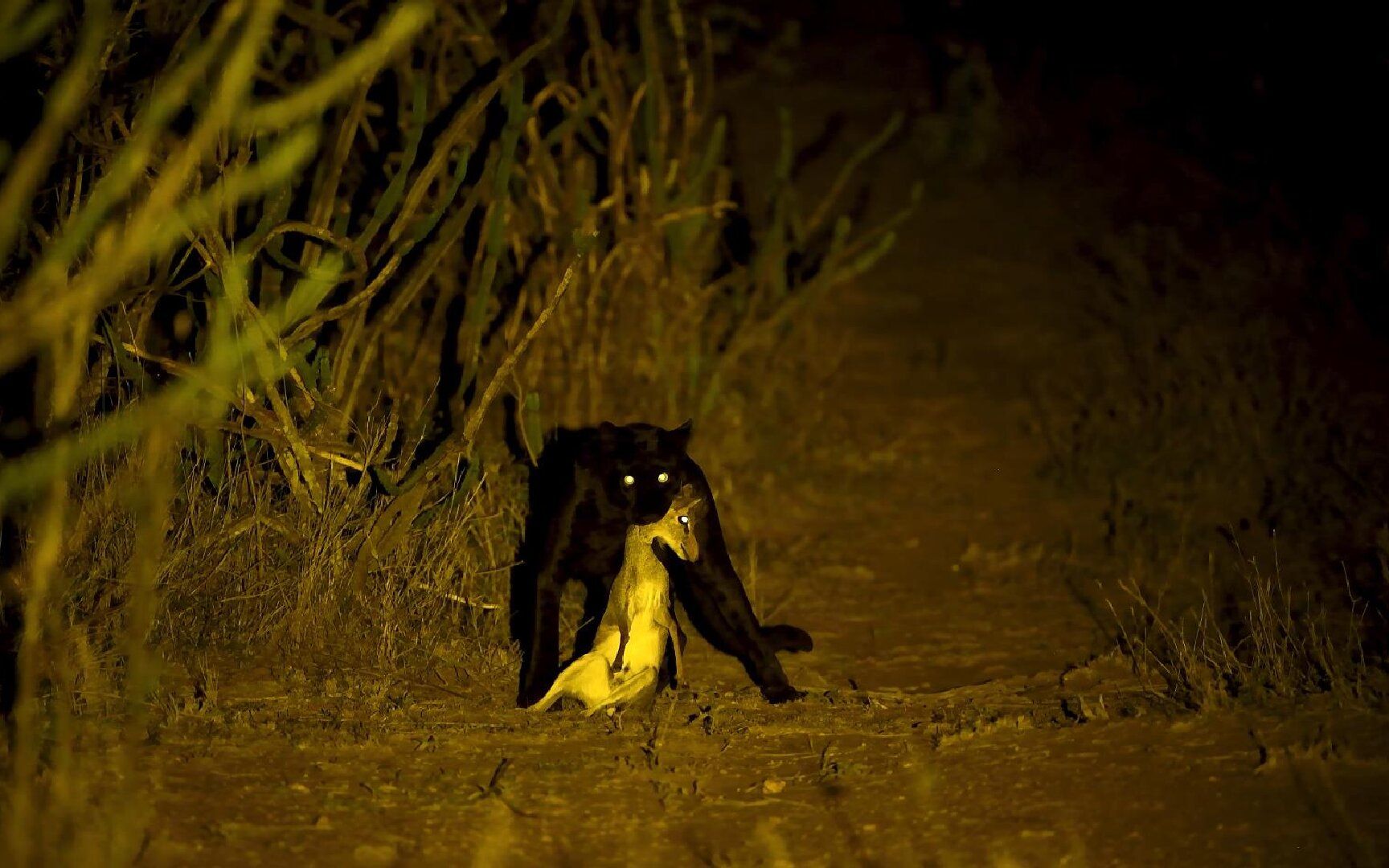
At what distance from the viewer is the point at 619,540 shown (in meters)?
4.55

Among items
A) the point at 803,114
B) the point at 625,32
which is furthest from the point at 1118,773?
the point at 803,114

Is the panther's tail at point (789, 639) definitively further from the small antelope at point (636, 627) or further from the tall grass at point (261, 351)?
the tall grass at point (261, 351)

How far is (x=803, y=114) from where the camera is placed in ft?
42.5

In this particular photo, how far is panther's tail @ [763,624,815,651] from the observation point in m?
4.95

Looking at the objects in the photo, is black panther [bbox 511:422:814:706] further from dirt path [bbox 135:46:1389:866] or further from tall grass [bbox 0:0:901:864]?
tall grass [bbox 0:0:901:864]

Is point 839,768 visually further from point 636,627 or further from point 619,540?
point 619,540

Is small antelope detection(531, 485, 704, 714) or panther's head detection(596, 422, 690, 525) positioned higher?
panther's head detection(596, 422, 690, 525)

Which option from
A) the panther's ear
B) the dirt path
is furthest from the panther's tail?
the panther's ear

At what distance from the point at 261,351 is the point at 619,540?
3.83 ft

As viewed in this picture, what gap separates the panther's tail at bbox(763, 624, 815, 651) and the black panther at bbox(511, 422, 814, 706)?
0.17 m

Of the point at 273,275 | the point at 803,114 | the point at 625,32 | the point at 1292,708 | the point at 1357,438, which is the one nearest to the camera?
the point at 1292,708

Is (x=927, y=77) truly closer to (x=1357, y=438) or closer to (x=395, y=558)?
(x=1357, y=438)

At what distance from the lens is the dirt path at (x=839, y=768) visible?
324cm

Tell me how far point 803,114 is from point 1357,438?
709cm
